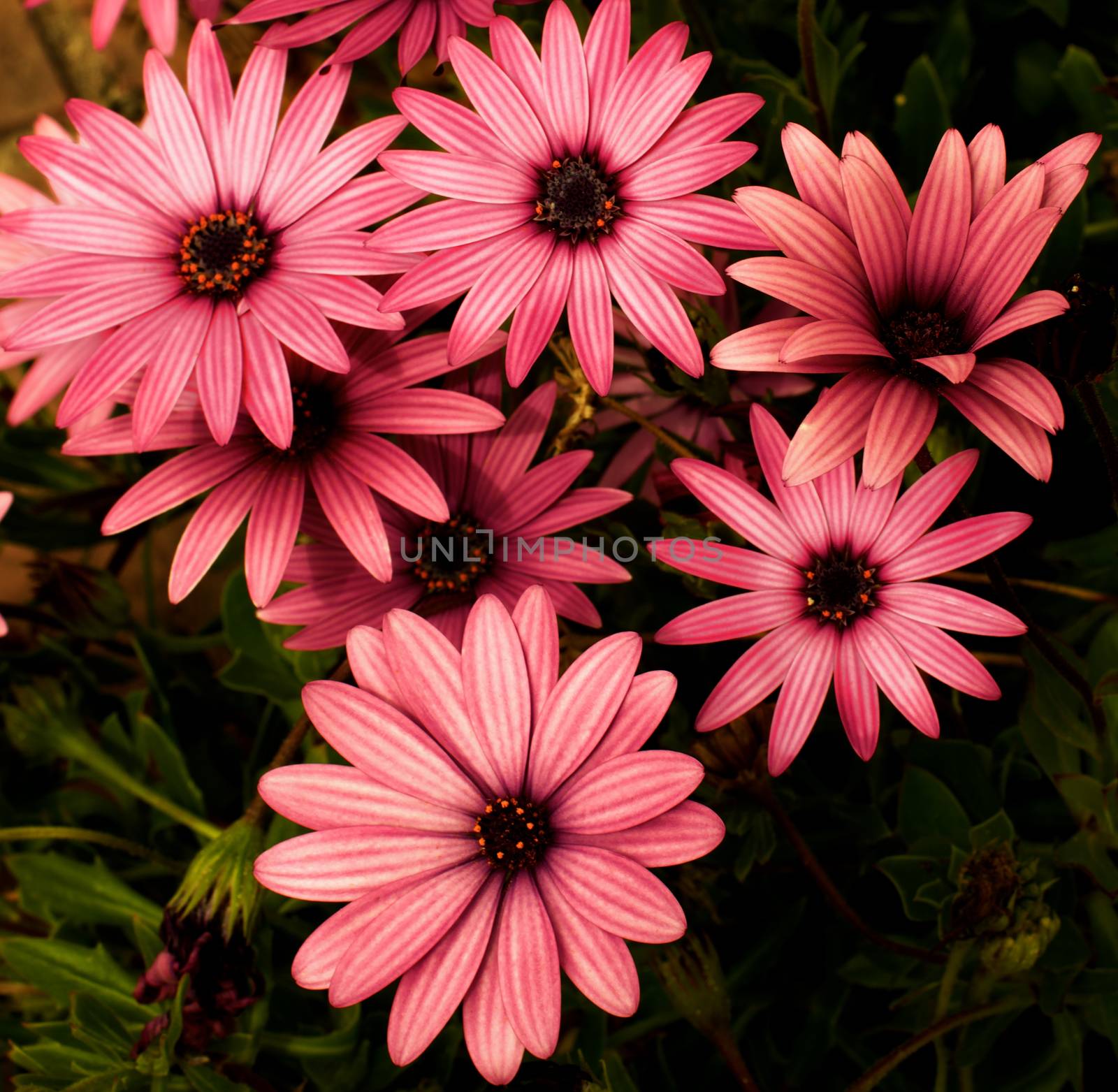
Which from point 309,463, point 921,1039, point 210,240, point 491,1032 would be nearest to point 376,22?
point 210,240

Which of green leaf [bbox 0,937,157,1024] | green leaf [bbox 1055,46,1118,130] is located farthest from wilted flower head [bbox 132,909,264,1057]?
green leaf [bbox 1055,46,1118,130]

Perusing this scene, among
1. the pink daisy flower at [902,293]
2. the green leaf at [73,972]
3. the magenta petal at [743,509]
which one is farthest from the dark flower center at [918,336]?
the green leaf at [73,972]

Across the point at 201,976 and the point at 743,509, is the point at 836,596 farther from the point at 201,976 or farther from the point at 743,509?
the point at 201,976

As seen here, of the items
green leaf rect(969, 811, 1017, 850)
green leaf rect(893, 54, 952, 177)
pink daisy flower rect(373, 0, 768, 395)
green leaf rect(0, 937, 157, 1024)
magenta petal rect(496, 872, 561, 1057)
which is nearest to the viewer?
magenta petal rect(496, 872, 561, 1057)

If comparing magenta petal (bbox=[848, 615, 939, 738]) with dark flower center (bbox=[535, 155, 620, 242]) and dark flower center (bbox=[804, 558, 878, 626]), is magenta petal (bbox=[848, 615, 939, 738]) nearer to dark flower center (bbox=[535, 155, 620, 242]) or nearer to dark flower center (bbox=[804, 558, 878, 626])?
dark flower center (bbox=[804, 558, 878, 626])

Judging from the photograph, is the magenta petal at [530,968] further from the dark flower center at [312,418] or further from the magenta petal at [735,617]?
the dark flower center at [312,418]

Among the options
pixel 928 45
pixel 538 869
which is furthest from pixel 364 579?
pixel 928 45
